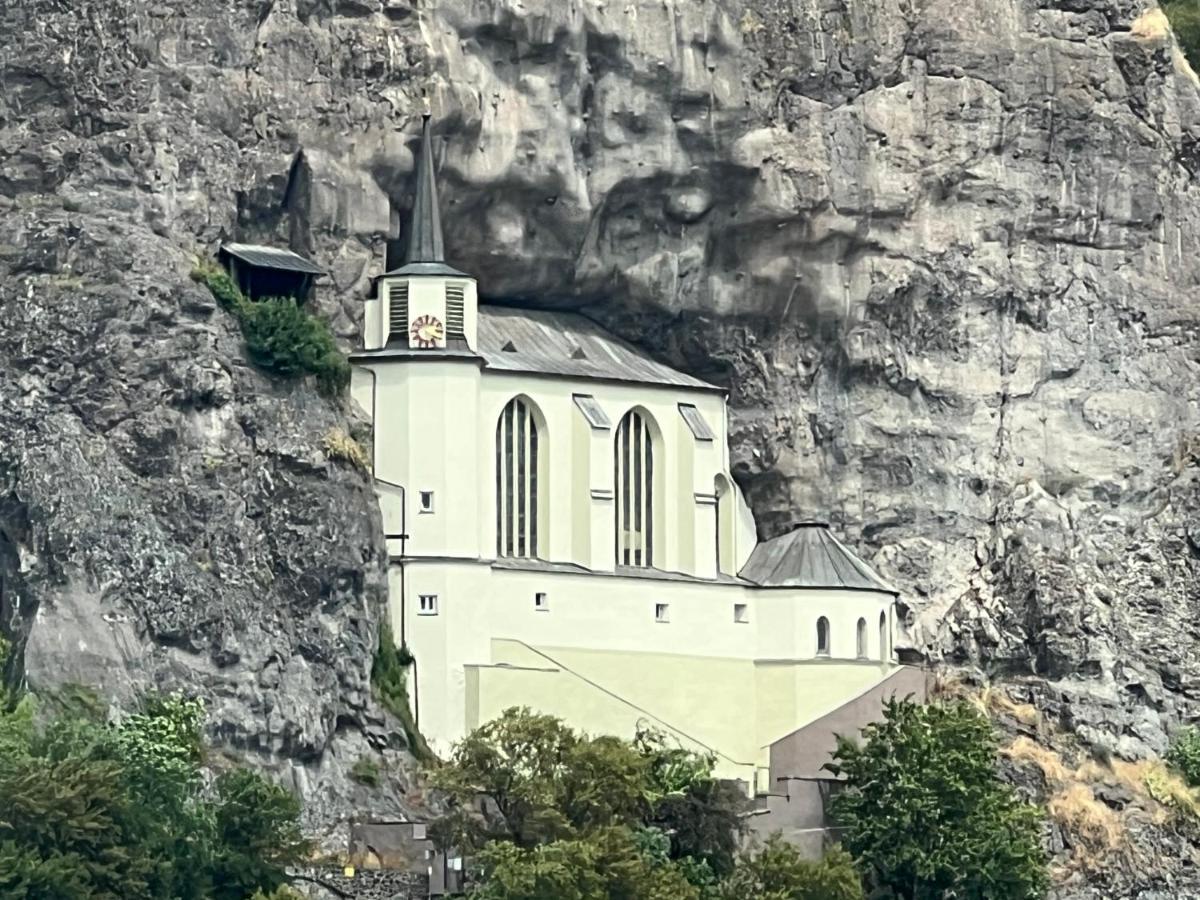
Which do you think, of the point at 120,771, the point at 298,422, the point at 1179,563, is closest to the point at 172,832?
the point at 120,771

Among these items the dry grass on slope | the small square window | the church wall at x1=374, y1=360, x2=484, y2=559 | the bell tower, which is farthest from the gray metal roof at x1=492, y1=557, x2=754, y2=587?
the dry grass on slope

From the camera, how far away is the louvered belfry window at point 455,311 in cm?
13450

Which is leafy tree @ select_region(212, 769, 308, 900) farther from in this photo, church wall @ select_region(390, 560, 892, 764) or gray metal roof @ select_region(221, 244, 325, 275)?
gray metal roof @ select_region(221, 244, 325, 275)

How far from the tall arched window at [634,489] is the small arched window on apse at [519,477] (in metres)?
2.65

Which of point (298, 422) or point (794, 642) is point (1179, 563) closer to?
point (794, 642)

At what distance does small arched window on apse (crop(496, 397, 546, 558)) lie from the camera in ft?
446

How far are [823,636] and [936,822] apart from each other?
10.4m

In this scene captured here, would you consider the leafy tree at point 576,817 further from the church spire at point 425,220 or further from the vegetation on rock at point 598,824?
the church spire at point 425,220

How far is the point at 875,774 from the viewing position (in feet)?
429

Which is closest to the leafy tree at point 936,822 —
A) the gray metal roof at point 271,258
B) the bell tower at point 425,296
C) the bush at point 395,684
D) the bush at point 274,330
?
the bush at point 395,684

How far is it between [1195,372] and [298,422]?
27051 millimetres

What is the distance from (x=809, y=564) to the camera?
459 feet

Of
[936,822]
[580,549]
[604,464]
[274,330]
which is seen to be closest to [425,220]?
[274,330]

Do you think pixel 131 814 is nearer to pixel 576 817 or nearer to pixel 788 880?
pixel 576 817
